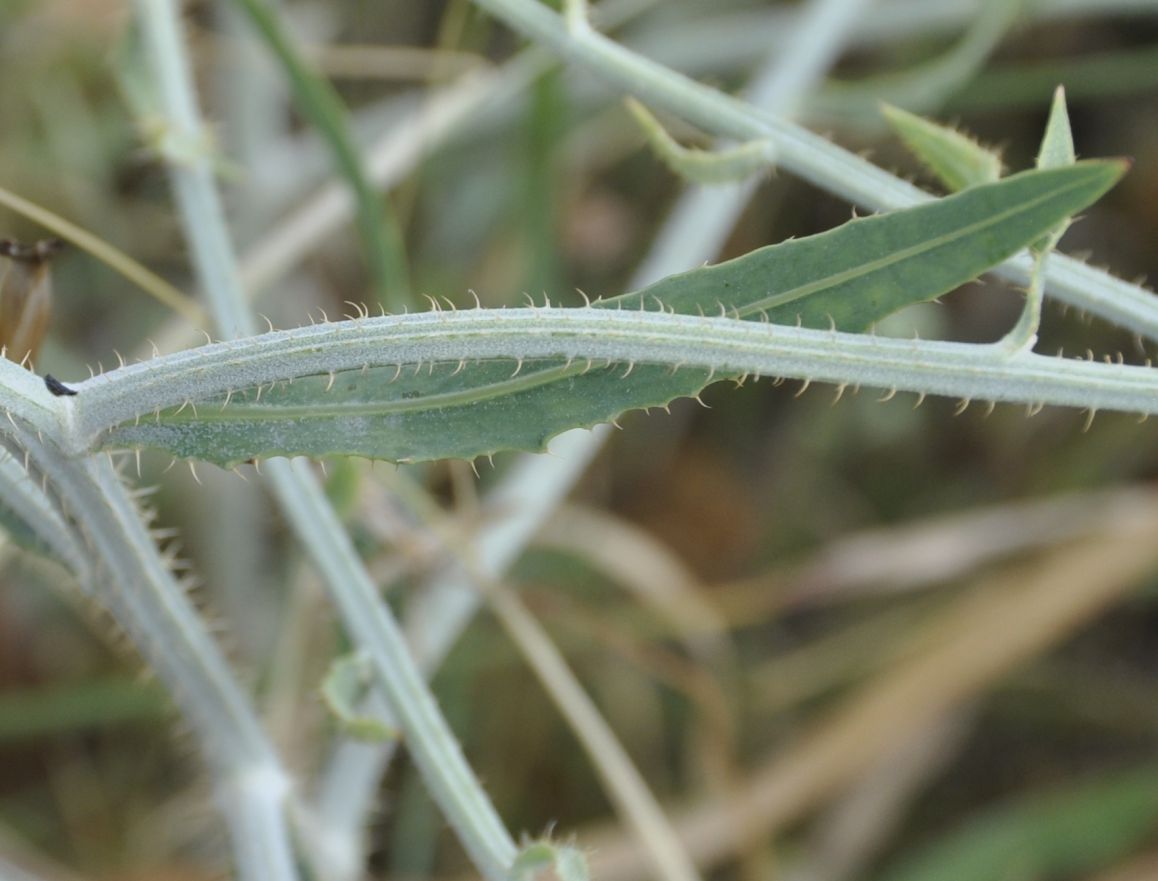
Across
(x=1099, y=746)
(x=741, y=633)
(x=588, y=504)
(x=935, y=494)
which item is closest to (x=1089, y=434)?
(x=935, y=494)

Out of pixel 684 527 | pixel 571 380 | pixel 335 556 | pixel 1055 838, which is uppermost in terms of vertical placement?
pixel 684 527

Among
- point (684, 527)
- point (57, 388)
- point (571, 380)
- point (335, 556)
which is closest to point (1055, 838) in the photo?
point (684, 527)

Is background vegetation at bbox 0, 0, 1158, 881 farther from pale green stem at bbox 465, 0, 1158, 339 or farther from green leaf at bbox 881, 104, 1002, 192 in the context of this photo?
green leaf at bbox 881, 104, 1002, 192

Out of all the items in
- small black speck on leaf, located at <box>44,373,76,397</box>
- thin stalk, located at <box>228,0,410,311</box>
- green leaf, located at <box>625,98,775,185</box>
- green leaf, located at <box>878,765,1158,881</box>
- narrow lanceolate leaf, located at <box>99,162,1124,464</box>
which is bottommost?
green leaf, located at <box>878,765,1158,881</box>

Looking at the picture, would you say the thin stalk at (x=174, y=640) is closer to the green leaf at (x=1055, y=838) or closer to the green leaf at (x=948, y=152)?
the green leaf at (x=948, y=152)

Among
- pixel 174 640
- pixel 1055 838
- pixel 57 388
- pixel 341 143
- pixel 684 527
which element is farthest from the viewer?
pixel 684 527

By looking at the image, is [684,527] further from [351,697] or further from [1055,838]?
[351,697]

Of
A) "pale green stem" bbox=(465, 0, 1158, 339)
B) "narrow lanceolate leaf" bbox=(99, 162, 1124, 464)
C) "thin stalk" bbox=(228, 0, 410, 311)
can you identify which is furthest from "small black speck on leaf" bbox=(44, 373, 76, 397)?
"thin stalk" bbox=(228, 0, 410, 311)
